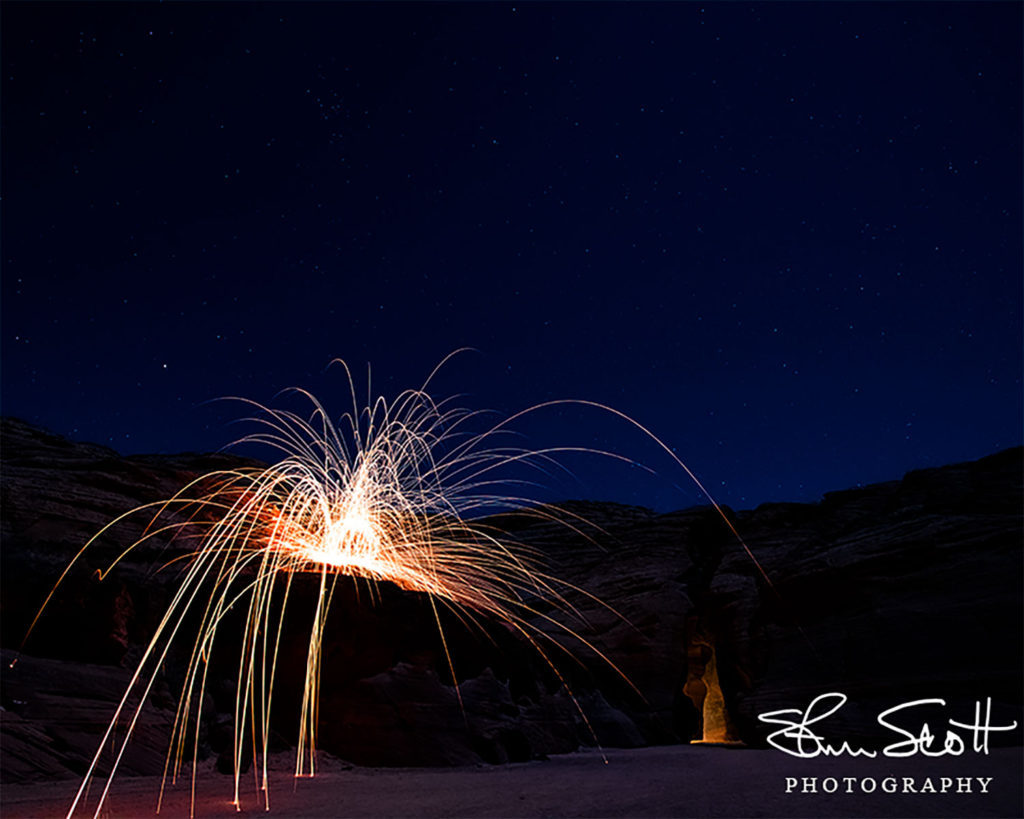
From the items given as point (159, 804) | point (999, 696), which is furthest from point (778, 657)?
point (159, 804)

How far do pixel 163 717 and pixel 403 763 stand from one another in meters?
2.67

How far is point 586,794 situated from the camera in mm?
4781

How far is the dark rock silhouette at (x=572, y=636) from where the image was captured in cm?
691

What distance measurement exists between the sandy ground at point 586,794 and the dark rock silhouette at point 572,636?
0.89m

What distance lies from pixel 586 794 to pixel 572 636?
847cm
